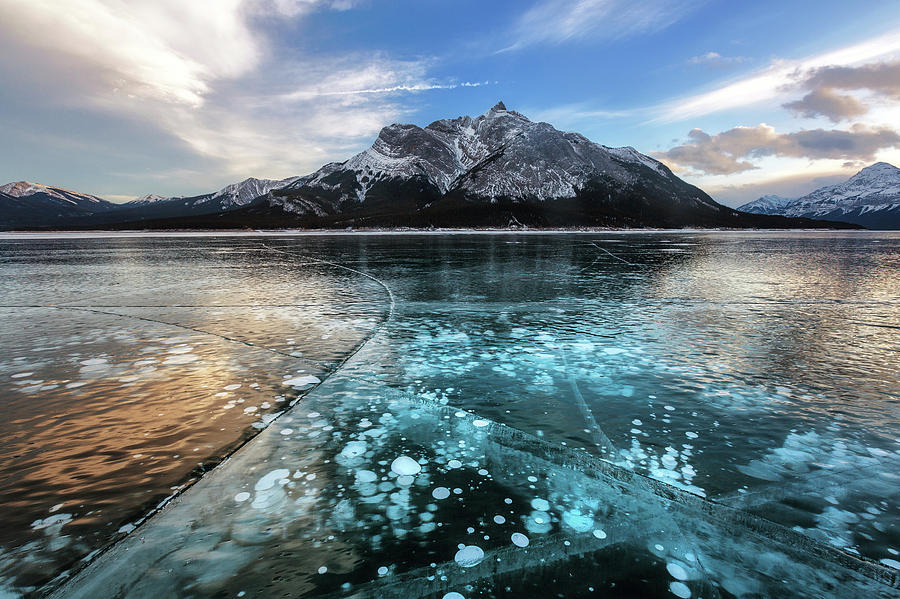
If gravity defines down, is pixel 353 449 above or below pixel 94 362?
below

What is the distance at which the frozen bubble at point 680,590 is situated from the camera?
147 inches

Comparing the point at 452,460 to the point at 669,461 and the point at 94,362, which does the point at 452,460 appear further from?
the point at 94,362

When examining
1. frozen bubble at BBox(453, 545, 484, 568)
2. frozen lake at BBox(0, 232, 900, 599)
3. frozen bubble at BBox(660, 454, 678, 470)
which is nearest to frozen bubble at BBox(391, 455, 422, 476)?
frozen lake at BBox(0, 232, 900, 599)

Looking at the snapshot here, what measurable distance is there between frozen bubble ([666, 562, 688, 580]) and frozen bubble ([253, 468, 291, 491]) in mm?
4426

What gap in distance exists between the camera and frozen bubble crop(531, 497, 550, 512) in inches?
190

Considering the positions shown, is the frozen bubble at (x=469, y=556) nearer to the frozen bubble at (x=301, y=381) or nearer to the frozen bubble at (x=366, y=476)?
the frozen bubble at (x=366, y=476)

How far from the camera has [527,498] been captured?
5012 mm

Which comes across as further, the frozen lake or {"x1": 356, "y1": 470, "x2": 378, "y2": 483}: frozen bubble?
{"x1": 356, "y1": 470, "x2": 378, "y2": 483}: frozen bubble

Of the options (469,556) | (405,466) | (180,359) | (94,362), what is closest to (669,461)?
Result: (469,556)

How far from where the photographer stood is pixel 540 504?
490 cm

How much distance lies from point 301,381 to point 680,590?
7164 mm

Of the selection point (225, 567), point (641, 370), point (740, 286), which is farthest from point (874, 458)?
point (740, 286)

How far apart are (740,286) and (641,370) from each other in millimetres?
17355

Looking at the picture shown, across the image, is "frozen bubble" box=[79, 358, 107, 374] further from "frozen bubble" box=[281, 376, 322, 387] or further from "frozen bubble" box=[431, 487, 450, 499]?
"frozen bubble" box=[431, 487, 450, 499]
